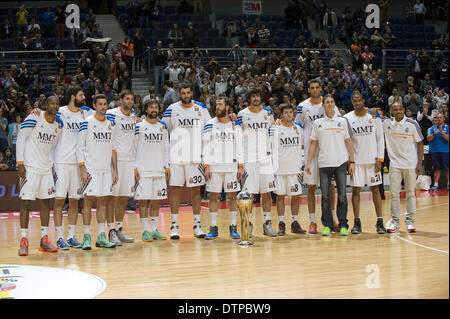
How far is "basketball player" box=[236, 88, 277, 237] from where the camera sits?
950 cm

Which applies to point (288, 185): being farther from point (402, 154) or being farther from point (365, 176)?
point (402, 154)

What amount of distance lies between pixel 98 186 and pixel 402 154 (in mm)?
4719

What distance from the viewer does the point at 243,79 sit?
18172 millimetres

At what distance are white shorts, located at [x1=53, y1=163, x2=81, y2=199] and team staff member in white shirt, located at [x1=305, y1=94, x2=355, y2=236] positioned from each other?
3.49 m

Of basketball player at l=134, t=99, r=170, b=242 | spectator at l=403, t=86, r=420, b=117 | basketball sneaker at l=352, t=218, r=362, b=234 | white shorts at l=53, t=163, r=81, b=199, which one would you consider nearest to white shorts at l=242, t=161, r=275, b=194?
basketball player at l=134, t=99, r=170, b=242

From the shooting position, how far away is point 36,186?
8.59 metres

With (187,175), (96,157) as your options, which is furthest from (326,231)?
(96,157)

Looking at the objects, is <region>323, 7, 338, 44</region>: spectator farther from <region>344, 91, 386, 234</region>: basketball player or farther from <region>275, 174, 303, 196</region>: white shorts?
<region>275, 174, 303, 196</region>: white shorts

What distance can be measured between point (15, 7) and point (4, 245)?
15.5 meters

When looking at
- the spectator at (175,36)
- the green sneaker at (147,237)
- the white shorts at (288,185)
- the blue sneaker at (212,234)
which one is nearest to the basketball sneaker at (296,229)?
the white shorts at (288,185)

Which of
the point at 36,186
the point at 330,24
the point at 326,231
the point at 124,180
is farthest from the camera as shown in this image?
the point at 330,24

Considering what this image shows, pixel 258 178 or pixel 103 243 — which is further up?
pixel 258 178

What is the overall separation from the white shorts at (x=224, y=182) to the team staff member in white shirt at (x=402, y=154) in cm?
252

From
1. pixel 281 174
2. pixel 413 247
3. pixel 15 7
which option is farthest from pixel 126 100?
pixel 15 7
